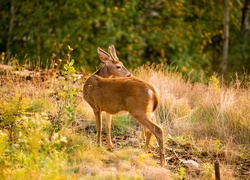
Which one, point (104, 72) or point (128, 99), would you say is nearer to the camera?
point (128, 99)

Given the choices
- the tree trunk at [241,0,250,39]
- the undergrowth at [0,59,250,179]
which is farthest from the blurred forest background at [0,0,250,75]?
the undergrowth at [0,59,250,179]

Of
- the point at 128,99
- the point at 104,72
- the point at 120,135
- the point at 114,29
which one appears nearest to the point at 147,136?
the point at 128,99

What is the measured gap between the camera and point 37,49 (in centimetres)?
1894

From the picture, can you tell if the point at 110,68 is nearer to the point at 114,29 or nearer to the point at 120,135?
the point at 120,135

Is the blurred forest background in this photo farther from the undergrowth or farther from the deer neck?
the deer neck

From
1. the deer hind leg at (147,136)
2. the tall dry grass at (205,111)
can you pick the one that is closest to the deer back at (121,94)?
the deer hind leg at (147,136)

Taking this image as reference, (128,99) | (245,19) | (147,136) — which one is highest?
(245,19)

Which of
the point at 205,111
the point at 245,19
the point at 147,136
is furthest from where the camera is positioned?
the point at 245,19

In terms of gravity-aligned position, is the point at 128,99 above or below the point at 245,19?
below

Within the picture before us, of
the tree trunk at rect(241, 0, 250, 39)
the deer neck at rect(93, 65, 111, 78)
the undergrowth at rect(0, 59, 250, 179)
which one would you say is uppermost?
the tree trunk at rect(241, 0, 250, 39)

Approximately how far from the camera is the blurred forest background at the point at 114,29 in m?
18.3

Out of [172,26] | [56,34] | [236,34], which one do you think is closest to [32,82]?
[56,34]

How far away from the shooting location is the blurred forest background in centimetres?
1830

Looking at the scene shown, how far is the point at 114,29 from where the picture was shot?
18156mm
